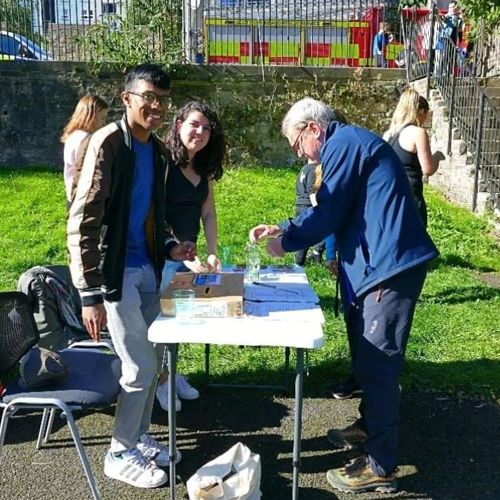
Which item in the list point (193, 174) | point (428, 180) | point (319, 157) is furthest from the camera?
point (428, 180)

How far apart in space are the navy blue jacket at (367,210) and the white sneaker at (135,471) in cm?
133

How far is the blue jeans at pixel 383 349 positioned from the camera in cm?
293

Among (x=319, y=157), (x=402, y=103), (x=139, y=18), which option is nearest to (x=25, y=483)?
(x=319, y=157)

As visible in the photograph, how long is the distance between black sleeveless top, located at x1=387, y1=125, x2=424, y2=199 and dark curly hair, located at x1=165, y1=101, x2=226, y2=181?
1.60m

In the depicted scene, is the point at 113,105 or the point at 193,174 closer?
the point at 193,174

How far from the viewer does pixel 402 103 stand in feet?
15.5

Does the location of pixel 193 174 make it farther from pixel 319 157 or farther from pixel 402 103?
pixel 402 103

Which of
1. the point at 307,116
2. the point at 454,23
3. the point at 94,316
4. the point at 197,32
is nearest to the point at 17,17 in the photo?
the point at 197,32

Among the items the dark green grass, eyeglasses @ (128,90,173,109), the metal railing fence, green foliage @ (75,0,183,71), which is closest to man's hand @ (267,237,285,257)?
eyeglasses @ (128,90,173,109)

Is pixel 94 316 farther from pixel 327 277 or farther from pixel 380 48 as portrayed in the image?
pixel 380 48

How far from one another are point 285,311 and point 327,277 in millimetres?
3644

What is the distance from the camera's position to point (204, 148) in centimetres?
371

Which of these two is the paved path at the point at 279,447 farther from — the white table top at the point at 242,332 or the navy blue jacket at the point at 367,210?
the navy blue jacket at the point at 367,210

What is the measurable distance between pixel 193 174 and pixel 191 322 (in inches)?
49.9
